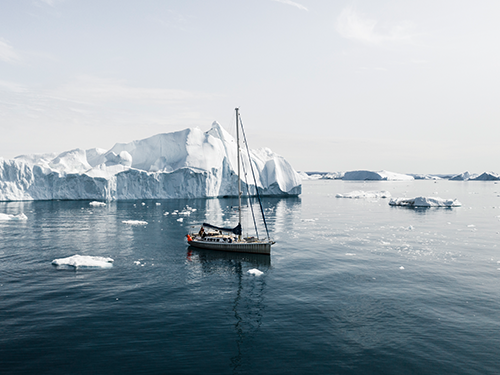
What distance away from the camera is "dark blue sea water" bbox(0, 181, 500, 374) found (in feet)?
39.7

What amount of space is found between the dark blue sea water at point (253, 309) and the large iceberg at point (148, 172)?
44853 mm

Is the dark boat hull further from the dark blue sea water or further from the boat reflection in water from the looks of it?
the dark blue sea water

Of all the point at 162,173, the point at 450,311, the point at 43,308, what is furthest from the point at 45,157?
the point at 450,311

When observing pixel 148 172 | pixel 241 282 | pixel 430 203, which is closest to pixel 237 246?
pixel 241 282

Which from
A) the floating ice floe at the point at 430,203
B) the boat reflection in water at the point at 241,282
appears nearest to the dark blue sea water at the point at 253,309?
the boat reflection in water at the point at 241,282

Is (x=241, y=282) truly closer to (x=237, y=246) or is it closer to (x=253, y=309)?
(x=253, y=309)

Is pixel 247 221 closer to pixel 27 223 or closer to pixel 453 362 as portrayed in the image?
pixel 27 223

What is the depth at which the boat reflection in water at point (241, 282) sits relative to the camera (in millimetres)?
14211

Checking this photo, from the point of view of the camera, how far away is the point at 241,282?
21.3 metres

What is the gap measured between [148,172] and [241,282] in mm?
64990

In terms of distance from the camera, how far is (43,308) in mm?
16375

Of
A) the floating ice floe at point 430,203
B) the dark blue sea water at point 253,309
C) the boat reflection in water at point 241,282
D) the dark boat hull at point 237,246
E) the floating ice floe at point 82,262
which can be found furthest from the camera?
the floating ice floe at point 430,203

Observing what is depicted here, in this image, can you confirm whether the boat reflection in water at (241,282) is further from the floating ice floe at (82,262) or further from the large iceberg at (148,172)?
the large iceberg at (148,172)

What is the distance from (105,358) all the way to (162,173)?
69.8 m
